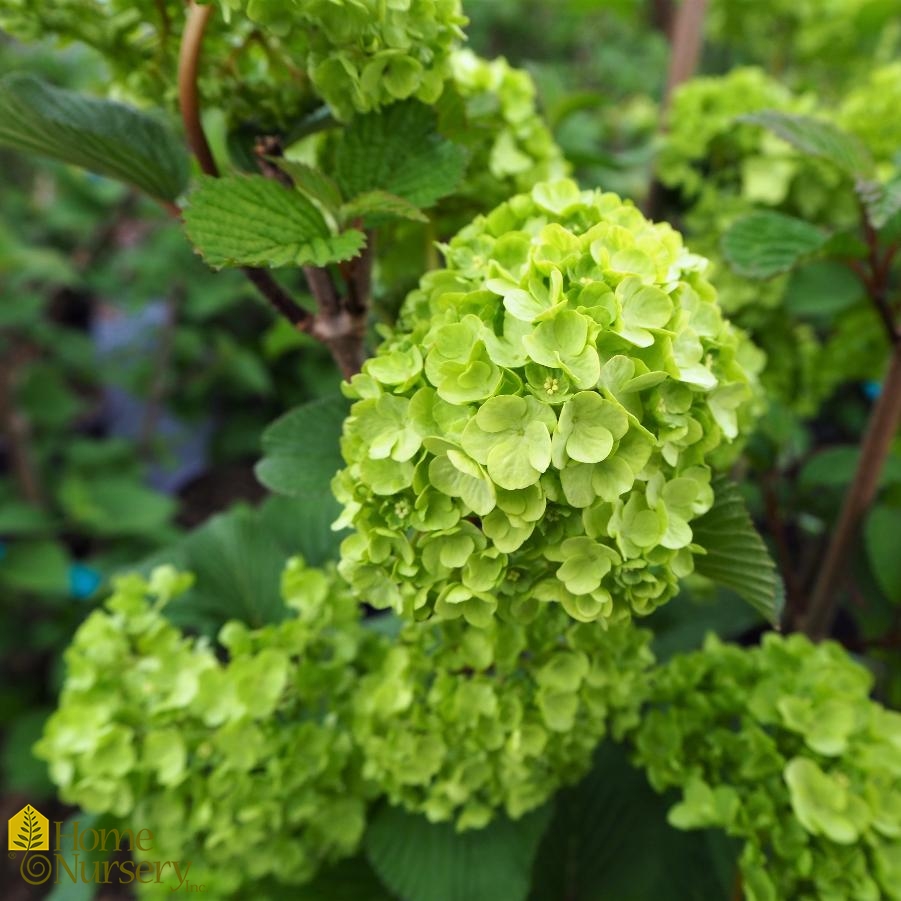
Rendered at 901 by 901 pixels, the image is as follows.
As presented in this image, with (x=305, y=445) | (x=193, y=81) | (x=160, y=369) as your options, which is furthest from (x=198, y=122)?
(x=160, y=369)

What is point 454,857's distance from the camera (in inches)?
19.9

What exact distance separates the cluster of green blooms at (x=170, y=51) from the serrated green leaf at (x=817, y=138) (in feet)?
0.93

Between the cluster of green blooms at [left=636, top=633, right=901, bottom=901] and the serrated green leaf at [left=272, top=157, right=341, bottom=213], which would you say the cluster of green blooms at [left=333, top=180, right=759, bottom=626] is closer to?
the serrated green leaf at [left=272, top=157, right=341, bottom=213]

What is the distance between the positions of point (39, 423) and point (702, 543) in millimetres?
1494

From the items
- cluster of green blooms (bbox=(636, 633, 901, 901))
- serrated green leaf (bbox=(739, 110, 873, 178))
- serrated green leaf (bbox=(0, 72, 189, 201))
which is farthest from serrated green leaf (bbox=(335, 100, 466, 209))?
cluster of green blooms (bbox=(636, 633, 901, 901))

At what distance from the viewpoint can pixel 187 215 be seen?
346 millimetres

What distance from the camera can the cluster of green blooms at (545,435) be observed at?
0.98ft

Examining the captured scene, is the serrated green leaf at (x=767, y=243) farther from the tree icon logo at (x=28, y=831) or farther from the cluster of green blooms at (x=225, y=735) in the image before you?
the tree icon logo at (x=28, y=831)

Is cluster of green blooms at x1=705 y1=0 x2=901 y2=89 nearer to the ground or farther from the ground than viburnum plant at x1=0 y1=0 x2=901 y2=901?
farther from the ground

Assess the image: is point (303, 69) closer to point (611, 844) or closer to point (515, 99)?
point (515, 99)

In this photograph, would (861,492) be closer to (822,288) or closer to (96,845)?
(822,288)

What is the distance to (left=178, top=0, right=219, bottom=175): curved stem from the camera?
380 mm

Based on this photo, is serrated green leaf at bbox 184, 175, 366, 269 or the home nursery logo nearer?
serrated green leaf at bbox 184, 175, 366, 269

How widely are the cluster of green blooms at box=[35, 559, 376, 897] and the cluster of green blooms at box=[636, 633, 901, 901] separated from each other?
21 centimetres
